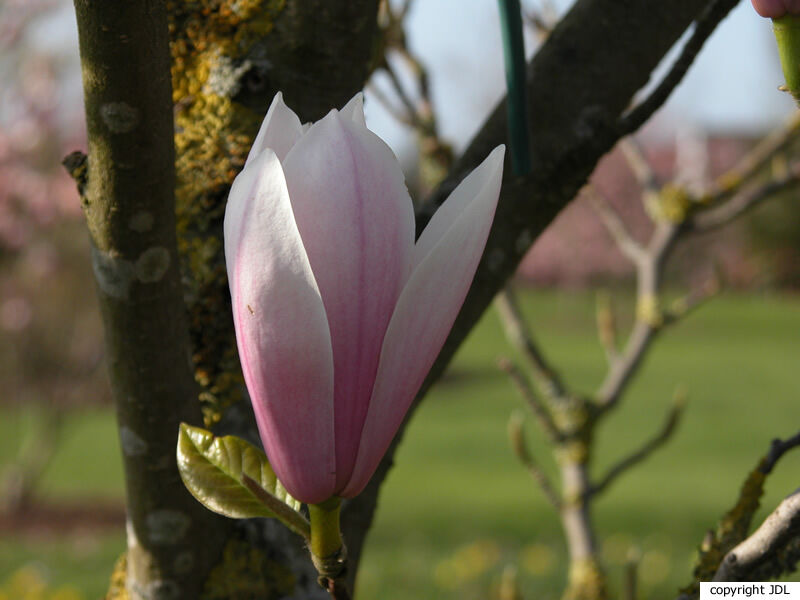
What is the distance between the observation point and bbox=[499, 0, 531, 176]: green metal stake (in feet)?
2.14

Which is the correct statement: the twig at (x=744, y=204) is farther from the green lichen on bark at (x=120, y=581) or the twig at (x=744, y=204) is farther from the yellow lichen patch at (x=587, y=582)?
the green lichen on bark at (x=120, y=581)

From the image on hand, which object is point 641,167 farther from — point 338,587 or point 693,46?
point 338,587

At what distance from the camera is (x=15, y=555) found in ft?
17.3

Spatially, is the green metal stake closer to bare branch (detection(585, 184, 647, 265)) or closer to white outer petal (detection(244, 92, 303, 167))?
white outer petal (detection(244, 92, 303, 167))

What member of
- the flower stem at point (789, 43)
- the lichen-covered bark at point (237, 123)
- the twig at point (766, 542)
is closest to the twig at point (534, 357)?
the lichen-covered bark at point (237, 123)

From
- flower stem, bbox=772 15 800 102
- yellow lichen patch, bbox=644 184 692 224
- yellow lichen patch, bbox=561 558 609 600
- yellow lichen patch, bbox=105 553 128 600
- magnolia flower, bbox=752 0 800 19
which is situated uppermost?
magnolia flower, bbox=752 0 800 19

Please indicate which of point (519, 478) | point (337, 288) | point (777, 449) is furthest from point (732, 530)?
point (519, 478)

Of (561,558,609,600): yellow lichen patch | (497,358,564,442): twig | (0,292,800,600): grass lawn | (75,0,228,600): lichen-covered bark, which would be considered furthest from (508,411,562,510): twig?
(0,292,800,600): grass lawn

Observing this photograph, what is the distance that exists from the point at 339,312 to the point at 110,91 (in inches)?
12.0

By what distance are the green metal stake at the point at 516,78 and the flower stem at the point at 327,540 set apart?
0.33 meters

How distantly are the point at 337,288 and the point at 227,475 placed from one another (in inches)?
5.1

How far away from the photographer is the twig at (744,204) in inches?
70.1

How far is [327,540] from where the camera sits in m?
0.48

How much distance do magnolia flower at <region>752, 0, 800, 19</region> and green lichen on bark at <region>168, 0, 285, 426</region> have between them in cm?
54
